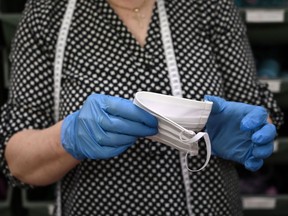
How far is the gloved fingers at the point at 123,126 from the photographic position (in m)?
0.84

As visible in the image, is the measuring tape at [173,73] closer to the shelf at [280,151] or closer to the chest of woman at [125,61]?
the chest of woman at [125,61]

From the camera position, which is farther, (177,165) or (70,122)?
(177,165)

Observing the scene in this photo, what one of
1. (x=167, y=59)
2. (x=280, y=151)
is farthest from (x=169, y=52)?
(x=280, y=151)

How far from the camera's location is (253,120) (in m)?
0.87

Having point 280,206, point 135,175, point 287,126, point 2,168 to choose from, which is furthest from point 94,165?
point 287,126

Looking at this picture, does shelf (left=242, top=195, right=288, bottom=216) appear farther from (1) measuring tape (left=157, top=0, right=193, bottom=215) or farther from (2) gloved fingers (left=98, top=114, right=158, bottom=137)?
(2) gloved fingers (left=98, top=114, right=158, bottom=137)

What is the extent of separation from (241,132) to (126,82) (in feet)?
0.83

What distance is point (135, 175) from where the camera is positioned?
100cm

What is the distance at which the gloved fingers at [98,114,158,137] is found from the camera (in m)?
0.84

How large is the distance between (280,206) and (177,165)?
33.8 inches

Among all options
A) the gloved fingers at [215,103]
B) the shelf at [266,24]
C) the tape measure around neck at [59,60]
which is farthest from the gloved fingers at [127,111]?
the shelf at [266,24]

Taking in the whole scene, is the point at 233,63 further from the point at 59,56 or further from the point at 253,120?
the point at 59,56

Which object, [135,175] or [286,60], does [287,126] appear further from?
[135,175]

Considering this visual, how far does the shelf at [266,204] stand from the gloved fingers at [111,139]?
3.31 feet
